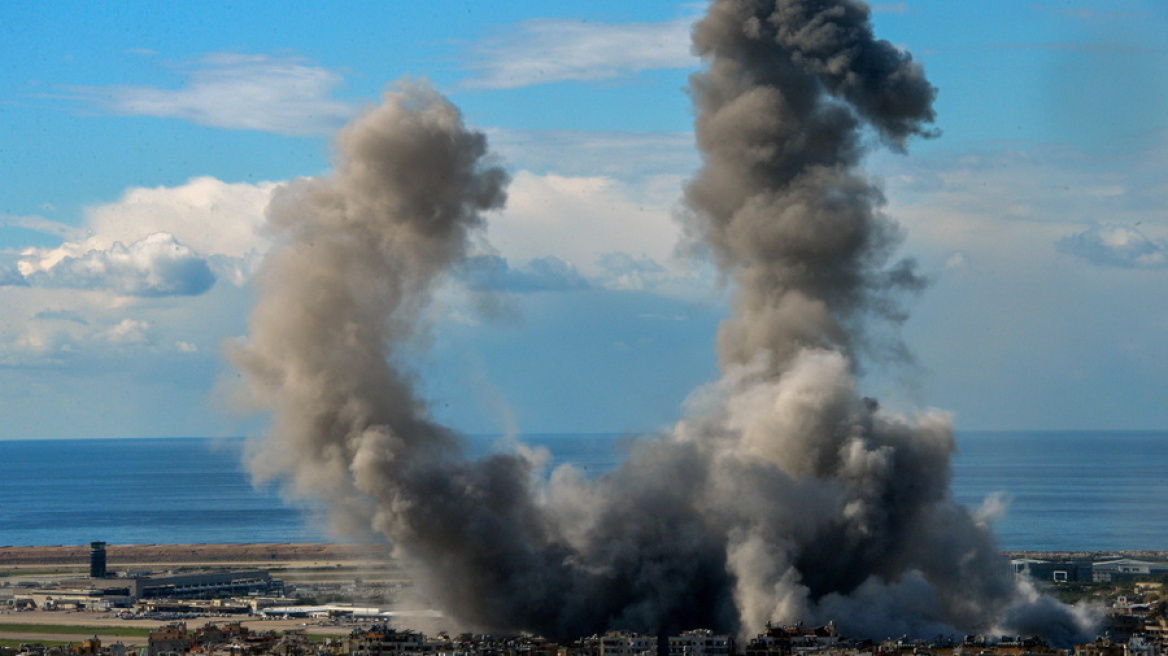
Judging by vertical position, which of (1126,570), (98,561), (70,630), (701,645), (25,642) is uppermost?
(98,561)

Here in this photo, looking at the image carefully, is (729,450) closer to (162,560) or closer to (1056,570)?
(1056,570)

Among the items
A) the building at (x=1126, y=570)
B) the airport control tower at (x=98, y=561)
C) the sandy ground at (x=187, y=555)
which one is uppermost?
the sandy ground at (x=187, y=555)

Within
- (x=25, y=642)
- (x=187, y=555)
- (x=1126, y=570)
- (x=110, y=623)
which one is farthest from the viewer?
(x=187, y=555)

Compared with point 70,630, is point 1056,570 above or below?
above

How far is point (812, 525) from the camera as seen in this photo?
2286 inches

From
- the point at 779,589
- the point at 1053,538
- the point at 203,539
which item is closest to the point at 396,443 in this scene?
the point at 779,589

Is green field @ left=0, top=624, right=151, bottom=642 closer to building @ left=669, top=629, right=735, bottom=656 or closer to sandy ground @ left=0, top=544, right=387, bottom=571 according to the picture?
building @ left=669, top=629, right=735, bottom=656

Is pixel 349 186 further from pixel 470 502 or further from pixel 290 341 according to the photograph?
pixel 470 502

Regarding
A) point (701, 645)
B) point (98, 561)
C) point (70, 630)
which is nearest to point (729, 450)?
point (701, 645)

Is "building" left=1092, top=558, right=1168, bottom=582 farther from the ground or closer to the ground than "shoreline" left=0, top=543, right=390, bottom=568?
closer to the ground

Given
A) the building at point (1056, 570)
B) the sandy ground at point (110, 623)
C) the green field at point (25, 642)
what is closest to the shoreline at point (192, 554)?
the building at point (1056, 570)

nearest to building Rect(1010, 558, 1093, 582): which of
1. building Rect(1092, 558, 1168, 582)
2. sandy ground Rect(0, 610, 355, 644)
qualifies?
building Rect(1092, 558, 1168, 582)

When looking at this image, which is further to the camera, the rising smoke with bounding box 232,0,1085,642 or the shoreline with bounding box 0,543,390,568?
the shoreline with bounding box 0,543,390,568

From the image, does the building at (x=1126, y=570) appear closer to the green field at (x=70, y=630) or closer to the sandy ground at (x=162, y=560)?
the sandy ground at (x=162, y=560)
